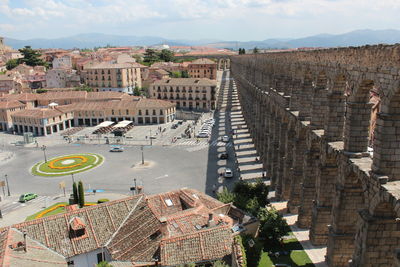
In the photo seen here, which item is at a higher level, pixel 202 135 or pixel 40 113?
pixel 40 113

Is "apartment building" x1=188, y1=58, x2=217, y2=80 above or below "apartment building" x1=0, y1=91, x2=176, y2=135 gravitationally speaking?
above

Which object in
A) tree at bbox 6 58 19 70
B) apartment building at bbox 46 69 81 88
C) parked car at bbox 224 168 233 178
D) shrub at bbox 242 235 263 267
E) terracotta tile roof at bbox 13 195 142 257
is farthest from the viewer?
tree at bbox 6 58 19 70

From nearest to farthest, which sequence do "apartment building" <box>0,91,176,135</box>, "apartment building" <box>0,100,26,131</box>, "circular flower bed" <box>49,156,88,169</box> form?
"circular flower bed" <box>49,156,88,169</box>
"apartment building" <box>0,91,176,135</box>
"apartment building" <box>0,100,26,131</box>

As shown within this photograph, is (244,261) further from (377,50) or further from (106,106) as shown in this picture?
(106,106)

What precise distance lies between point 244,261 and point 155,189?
2613cm

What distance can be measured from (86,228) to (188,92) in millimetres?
78928

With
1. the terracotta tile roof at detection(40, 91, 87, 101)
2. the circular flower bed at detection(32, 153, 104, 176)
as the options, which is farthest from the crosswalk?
the terracotta tile roof at detection(40, 91, 87, 101)

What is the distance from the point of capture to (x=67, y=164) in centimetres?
5997

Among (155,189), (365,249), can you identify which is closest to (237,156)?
(155,189)

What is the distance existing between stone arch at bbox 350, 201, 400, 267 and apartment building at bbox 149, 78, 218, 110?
87.1m

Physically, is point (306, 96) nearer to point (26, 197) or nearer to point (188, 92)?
point (26, 197)

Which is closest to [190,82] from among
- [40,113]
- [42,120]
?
[40,113]

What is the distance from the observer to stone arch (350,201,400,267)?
17.1m

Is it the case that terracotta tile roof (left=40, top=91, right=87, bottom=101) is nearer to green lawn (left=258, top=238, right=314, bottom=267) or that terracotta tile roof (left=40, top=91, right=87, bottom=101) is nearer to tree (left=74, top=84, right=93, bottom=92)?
tree (left=74, top=84, right=93, bottom=92)
